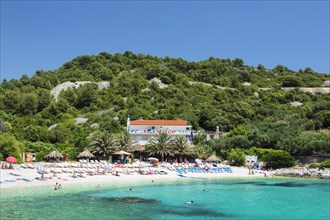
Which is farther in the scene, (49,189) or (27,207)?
(49,189)

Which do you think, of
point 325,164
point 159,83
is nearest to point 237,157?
point 325,164

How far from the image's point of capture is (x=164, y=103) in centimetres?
6988

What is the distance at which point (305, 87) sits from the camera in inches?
3681

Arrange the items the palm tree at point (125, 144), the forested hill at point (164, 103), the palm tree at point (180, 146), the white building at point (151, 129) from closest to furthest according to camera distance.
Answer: the palm tree at point (180, 146), the palm tree at point (125, 144), the forested hill at point (164, 103), the white building at point (151, 129)

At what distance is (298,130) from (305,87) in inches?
1770

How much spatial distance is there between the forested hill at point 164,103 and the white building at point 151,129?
3.63m

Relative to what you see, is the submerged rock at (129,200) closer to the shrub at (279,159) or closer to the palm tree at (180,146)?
the palm tree at (180,146)

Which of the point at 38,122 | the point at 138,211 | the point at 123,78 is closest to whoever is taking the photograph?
the point at 138,211

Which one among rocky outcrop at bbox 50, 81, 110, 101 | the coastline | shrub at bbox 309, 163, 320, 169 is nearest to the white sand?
the coastline

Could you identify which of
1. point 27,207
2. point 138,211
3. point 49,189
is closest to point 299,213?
point 138,211

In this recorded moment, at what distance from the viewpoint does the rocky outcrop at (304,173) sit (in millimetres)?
37484

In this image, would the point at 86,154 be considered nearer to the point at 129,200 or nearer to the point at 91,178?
the point at 91,178

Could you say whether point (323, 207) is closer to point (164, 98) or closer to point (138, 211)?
point (138, 211)

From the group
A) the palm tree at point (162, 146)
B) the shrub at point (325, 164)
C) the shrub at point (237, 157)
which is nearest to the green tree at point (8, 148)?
the palm tree at point (162, 146)
